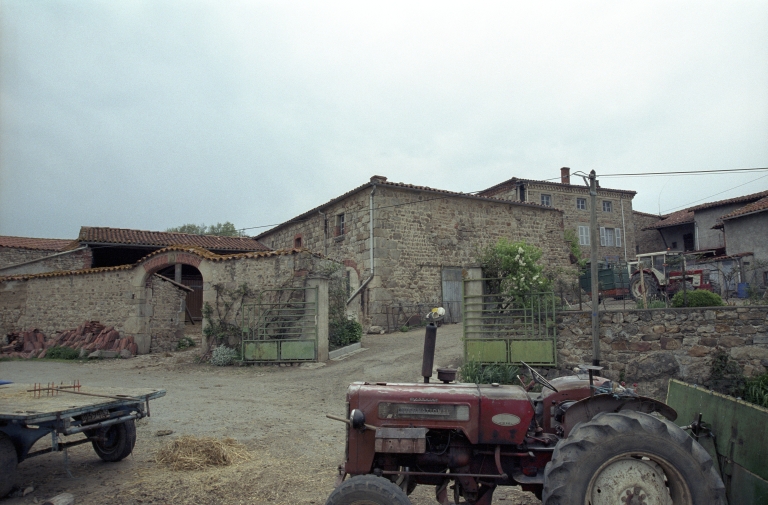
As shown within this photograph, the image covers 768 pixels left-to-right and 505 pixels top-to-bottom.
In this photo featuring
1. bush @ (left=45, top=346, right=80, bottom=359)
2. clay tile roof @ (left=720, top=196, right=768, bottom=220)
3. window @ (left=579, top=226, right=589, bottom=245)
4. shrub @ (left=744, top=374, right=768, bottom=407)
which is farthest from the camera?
A: window @ (left=579, top=226, right=589, bottom=245)

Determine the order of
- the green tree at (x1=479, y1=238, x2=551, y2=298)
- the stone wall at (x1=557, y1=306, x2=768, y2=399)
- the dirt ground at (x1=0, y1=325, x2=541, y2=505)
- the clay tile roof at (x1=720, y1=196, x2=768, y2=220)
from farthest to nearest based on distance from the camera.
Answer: the clay tile roof at (x1=720, y1=196, x2=768, y2=220)
the green tree at (x1=479, y1=238, x2=551, y2=298)
the stone wall at (x1=557, y1=306, x2=768, y2=399)
the dirt ground at (x1=0, y1=325, x2=541, y2=505)

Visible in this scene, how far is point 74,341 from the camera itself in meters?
14.3

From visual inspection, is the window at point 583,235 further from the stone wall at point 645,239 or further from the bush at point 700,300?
the bush at point 700,300

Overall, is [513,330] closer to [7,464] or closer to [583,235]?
[7,464]

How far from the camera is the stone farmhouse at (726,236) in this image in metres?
15.4

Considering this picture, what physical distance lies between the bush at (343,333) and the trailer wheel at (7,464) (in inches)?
324

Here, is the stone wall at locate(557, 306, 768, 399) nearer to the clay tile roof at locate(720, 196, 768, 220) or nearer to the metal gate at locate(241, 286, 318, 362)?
the metal gate at locate(241, 286, 318, 362)

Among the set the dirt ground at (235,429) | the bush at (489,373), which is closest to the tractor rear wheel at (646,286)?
the dirt ground at (235,429)

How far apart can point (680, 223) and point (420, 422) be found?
96.0 feet

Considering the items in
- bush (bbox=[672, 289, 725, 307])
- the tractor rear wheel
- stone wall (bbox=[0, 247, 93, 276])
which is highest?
stone wall (bbox=[0, 247, 93, 276])

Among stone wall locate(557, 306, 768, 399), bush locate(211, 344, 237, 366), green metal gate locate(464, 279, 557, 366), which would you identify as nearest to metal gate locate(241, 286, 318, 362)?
bush locate(211, 344, 237, 366)

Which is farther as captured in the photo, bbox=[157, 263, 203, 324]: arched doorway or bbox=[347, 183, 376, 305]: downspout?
bbox=[157, 263, 203, 324]: arched doorway

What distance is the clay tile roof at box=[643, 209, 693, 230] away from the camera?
27173 millimetres

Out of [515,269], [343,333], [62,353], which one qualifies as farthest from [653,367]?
[62,353]
